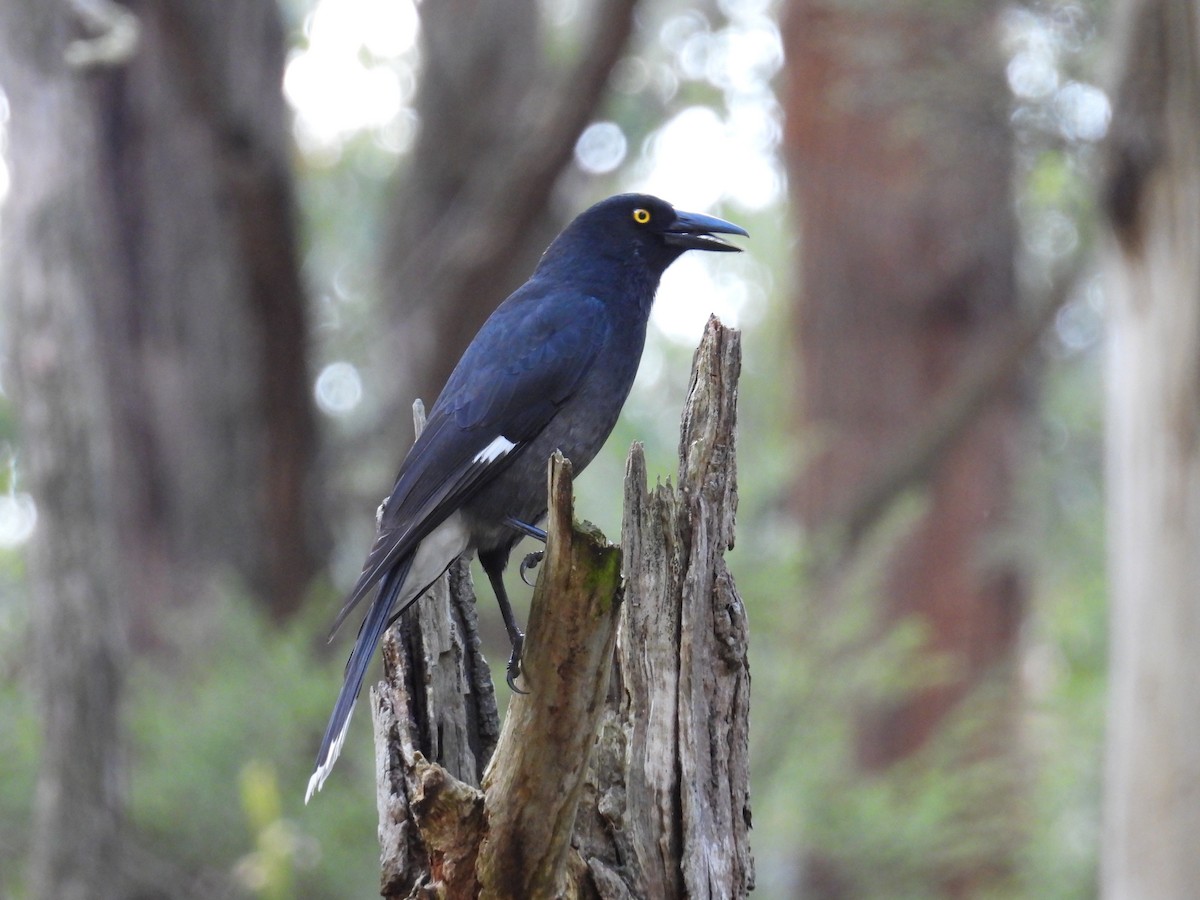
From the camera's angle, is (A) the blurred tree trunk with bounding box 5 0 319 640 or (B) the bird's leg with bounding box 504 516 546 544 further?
(A) the blurred tree trunk with bounding box 5 0 319 640

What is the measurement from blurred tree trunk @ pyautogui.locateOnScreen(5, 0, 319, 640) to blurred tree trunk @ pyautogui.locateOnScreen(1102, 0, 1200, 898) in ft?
11.8

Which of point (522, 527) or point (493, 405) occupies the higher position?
point (493, 405)

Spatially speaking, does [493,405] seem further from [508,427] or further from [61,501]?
[61,501]

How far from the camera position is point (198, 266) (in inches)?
294

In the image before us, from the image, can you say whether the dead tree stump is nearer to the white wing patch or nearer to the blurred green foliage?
the white wing patch

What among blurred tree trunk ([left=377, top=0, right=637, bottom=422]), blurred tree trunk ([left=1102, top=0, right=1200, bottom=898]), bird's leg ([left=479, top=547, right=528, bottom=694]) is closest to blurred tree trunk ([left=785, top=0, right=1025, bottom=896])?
blurred tree trunk ([left=377, top=0, right=637, bottom=422])

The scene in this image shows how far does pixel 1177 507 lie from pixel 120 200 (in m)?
5.29

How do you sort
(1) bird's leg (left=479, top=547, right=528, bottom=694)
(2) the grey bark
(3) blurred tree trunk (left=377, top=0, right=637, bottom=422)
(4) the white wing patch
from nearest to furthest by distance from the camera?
(1) bird's leg (left=479, top=547, right=528, bottom=694) → (4) the white wing patch → (2) the grey bark → (3) blurred tree trunk (left=377, top=0, right=637, bottom=422)

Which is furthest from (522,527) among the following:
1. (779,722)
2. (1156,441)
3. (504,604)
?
(779,722)

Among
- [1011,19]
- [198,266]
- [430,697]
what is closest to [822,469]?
[1011,19]

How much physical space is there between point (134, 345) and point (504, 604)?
439 cm

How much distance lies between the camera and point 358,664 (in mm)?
3412

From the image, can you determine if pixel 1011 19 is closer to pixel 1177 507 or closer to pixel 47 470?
pixel 1177 507

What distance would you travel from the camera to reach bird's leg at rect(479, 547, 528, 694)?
3273 mm
